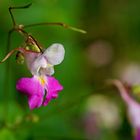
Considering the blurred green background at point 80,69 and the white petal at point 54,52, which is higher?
the white petal at point 54,52

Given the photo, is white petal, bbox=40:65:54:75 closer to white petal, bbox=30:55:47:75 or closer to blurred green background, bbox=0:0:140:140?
white petal, bbox=30:55:47:75

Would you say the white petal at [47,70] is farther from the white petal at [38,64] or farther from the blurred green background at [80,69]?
the blurred green background at [80,69]

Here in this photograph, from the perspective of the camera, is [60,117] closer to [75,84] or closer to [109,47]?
[75,84]

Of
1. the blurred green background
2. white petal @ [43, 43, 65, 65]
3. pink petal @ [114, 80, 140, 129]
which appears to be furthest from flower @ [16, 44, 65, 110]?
pink petal @ [114, 80, 140, 129]

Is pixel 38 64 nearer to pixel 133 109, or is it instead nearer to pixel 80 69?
pixel 133 109

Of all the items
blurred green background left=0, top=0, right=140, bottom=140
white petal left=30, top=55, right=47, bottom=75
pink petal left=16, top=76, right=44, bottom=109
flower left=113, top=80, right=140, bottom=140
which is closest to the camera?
pink petal left=16, top=76, right=44, bottom=109

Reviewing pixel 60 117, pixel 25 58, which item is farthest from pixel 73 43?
pixel 25 58

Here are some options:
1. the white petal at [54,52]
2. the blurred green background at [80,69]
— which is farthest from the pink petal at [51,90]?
the blurred green background at [80,69]
